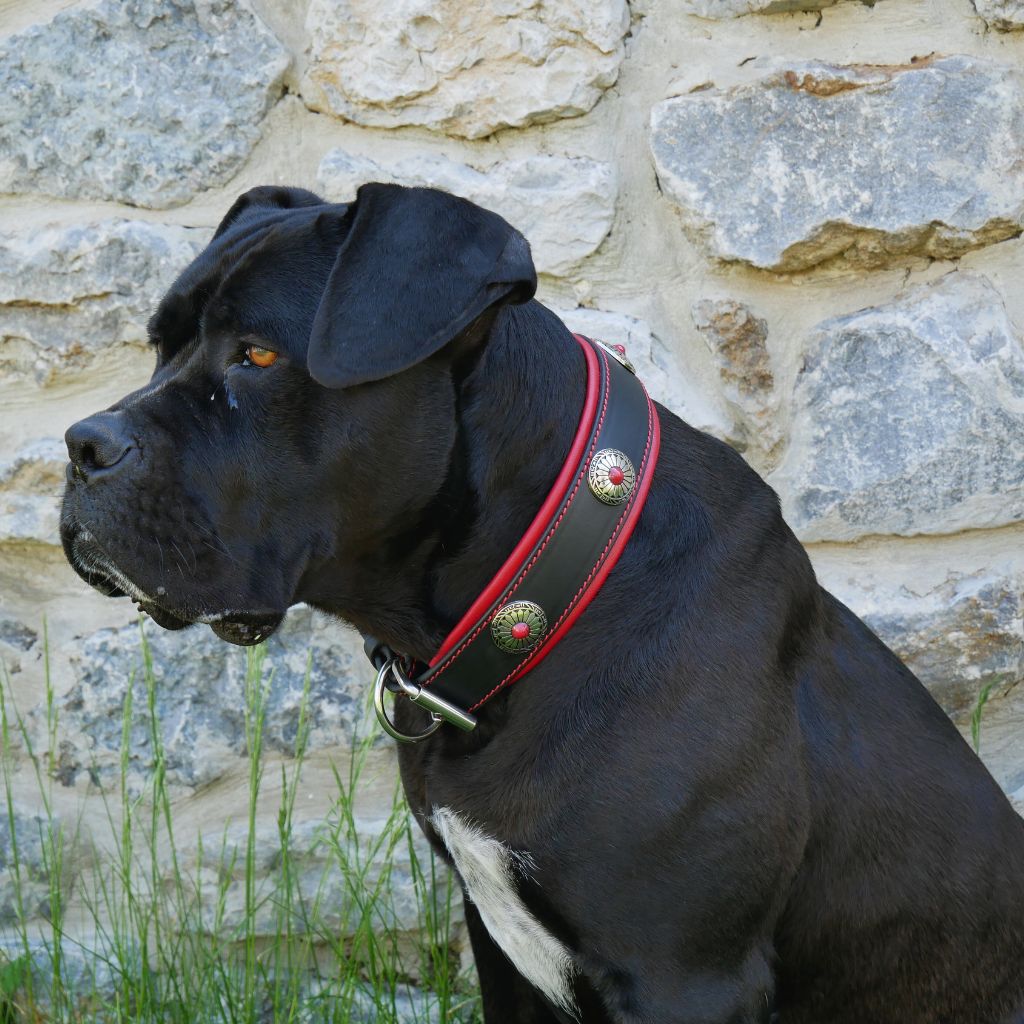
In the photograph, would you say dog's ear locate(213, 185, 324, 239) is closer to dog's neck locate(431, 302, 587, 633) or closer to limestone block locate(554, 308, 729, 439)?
dog's neck locate(431, 302, 587, 633)

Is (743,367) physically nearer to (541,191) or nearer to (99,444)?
(541,191)

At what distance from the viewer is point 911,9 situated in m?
2.42

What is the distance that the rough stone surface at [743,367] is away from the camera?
8.34 ft

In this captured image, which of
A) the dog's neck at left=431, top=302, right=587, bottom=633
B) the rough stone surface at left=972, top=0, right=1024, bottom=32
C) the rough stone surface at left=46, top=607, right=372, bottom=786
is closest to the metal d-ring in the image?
the dog's neck at left=431, top=302, right=587, bottom=633

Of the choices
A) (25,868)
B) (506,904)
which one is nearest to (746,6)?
(506,904)

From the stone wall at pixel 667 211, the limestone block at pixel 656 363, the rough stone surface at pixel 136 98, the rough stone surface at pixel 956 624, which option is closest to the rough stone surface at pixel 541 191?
the stone wall at pixel 667 211

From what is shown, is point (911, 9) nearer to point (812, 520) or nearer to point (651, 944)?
point (812, 520)

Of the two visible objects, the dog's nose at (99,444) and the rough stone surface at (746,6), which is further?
the rough stone surface at (746,6)

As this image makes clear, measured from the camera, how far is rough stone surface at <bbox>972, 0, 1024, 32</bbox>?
7.72ft

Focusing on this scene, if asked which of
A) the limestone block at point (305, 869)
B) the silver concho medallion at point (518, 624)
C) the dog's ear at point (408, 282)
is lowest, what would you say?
the limestone block at point (305, 869)

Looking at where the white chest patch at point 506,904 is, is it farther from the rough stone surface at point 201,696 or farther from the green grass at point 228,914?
the rough stone surface at point 201,696

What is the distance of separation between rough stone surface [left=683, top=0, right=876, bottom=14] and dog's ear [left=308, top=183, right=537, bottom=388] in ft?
3.14

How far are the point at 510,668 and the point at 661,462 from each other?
0.36 meters

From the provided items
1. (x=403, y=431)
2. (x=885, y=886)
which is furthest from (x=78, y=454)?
(x=885, y=886)
